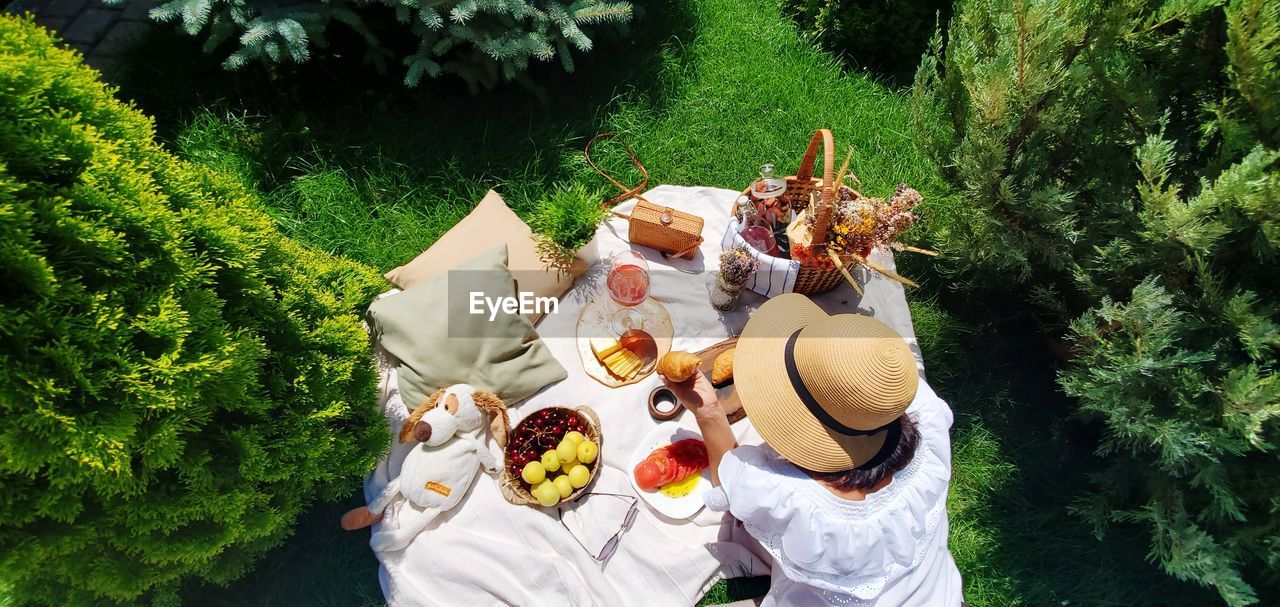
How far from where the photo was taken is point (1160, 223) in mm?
Answer: 2480

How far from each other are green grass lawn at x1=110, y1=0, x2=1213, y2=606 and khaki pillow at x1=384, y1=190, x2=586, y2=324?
0.35 m

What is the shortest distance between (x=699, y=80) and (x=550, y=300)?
225 centimetres

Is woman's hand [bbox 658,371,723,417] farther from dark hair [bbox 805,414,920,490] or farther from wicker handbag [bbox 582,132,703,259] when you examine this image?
wicker handbag [bbox 582,132,703,259]

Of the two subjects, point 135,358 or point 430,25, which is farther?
point 430,25

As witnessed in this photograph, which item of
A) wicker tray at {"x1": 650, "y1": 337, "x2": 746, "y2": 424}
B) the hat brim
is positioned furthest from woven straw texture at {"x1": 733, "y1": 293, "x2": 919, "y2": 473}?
wicker tray at {"x1": 650, "y1": 337, "x2": 746, "y2": 424}

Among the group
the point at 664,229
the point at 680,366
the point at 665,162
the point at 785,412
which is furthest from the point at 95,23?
the point at 785,412

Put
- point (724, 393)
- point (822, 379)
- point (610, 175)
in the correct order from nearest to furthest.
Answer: point (822, 379)
point (724, 393)
point (610, 175)

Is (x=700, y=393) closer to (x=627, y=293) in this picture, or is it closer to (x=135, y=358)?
(x=627, y=293)

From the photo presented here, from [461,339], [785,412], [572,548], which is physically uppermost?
[785,412]

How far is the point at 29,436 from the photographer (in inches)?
71.1

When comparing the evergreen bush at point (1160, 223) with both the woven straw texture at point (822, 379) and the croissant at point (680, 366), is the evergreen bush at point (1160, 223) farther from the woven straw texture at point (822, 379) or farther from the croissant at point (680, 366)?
the croissant at point (680, 366)

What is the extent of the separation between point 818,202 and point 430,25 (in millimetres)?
2398

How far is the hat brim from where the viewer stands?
2.22 m

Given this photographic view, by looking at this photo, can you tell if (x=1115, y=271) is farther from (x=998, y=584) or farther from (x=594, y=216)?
(x=594, y=216)
